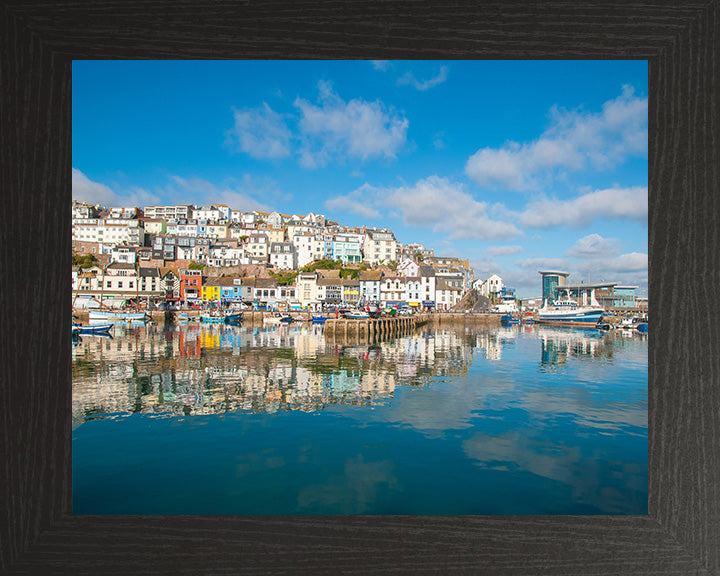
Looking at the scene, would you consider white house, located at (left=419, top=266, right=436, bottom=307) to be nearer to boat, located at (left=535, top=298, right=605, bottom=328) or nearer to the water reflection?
boat, located at (left=535, top=298, right=605, bottom=328)

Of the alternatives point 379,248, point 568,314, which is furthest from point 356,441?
point 379,248

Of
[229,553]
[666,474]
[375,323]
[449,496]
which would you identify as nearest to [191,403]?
[449,496]

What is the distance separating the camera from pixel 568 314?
34906 mm

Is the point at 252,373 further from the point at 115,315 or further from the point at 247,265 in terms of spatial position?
the point at 247,265

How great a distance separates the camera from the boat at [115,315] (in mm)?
28266

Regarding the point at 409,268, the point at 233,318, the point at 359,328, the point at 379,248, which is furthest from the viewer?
the point at 379,248

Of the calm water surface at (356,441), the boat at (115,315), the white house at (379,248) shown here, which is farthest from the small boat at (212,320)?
the white house at (379,248)

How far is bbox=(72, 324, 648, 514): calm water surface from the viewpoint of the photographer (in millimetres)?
3752

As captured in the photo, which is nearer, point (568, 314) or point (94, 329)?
point (94, 329)

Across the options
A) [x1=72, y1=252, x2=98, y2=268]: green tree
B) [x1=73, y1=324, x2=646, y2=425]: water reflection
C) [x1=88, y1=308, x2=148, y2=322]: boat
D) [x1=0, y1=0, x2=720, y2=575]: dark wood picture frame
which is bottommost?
Answer: [x1=73, y1=324, x2=646, y2=425]: water reflection

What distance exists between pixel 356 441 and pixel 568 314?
33790 millimetres

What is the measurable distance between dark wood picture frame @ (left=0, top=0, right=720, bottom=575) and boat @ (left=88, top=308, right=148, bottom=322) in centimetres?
3076

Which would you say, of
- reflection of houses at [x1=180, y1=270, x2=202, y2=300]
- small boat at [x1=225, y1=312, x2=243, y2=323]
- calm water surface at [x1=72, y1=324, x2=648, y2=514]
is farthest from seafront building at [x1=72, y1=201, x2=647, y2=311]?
calm water surface at [x1=72, y1=324, x2=648, y2=514]

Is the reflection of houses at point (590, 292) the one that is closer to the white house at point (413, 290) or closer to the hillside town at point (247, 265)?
the hillside town at point (247, 265)
